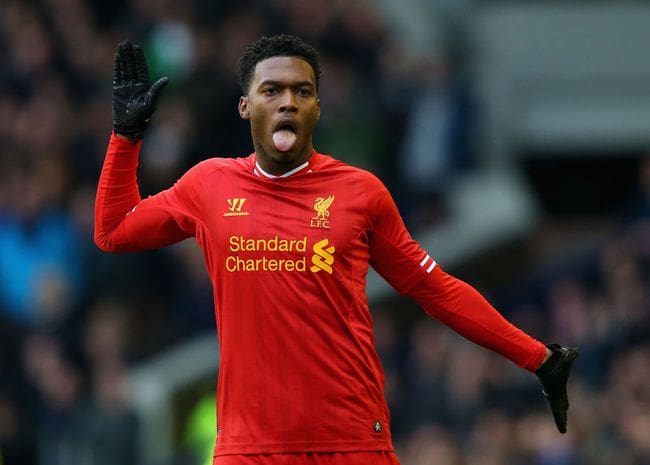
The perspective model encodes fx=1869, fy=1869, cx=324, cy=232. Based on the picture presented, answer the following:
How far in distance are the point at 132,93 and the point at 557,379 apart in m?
1.89

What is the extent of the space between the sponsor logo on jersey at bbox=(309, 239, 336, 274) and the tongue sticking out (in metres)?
0.35

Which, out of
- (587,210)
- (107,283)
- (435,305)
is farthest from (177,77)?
(435,305)

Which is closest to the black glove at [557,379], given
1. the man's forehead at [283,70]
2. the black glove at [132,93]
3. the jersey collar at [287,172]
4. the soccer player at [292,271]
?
the soccer player at [292,271]

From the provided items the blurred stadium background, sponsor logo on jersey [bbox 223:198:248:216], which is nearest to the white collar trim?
sponsor logo on jersey [bbox 223:198:248:216]

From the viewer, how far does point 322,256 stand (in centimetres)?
661

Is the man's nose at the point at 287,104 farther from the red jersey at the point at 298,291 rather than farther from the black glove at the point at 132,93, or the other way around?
the black glove at the point at 132,93

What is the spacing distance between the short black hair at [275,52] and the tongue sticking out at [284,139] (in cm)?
23

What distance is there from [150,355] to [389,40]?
403cm

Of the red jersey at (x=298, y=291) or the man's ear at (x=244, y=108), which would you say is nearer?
the red jersey at (x=298, y=291)

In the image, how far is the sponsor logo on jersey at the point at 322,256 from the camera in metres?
6.60

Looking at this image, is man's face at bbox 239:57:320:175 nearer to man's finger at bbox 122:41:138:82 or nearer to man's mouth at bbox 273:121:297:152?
man's mouth at bbox 273:121:297:152

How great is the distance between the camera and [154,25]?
1583 centimetres

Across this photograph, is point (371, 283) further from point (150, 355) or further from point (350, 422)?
point (350, 422)

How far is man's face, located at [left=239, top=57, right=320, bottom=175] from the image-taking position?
21.6ft
